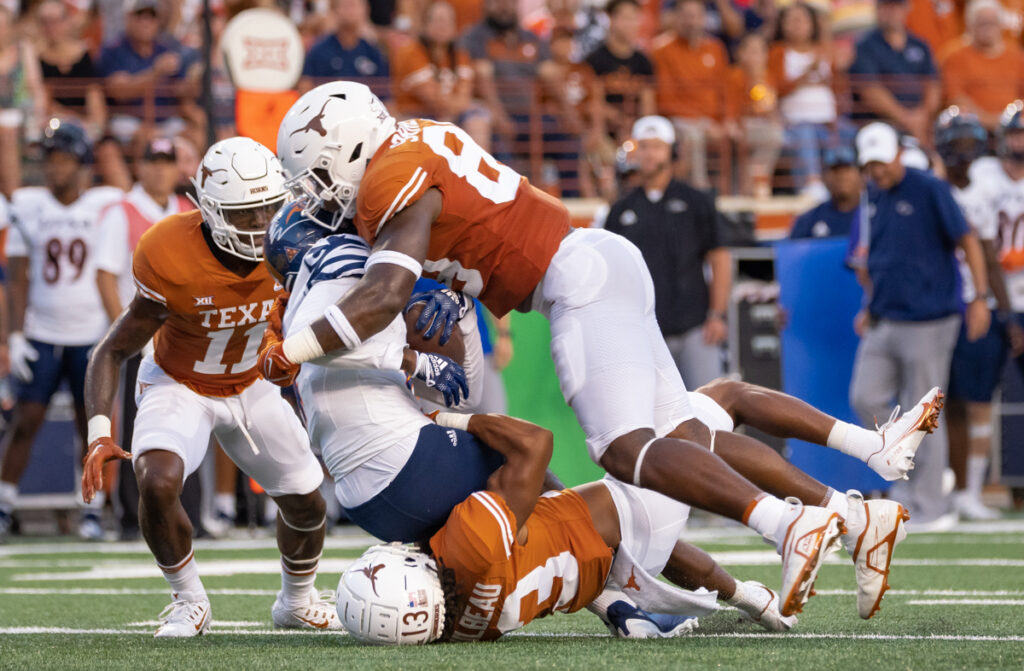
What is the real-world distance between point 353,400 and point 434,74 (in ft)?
21.6

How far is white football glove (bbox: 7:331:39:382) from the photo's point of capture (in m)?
8.36

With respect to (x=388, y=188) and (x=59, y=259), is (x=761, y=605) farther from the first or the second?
(x=59, y=259)

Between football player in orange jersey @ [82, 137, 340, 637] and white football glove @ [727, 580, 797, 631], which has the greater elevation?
football player in orange jersey @ [82, 137, 340, 637]

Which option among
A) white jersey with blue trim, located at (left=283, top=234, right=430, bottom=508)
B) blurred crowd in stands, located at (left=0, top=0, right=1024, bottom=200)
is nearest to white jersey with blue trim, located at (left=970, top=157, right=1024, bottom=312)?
blurred crowd in stands, located at (left=0, top=0, right=1024, bottom=200)

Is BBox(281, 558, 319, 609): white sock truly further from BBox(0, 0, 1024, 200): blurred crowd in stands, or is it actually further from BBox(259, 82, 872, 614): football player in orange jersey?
BBox(0, 0, 1024, 200): blurred crowd in stands

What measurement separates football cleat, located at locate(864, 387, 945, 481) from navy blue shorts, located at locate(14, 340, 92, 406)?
5.22 metres

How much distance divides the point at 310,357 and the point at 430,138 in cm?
78

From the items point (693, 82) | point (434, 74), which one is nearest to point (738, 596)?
point (434, 74)

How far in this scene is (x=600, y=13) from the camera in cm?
1164

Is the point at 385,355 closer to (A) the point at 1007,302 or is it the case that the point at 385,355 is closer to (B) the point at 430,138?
(B) the point at 430,138

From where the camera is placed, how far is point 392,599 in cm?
392

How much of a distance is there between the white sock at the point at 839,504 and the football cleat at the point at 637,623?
0.54m

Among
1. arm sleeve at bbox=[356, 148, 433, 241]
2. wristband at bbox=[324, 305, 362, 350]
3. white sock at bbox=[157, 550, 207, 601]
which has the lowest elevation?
white sock at bbox=[157, 550, 207, 601]

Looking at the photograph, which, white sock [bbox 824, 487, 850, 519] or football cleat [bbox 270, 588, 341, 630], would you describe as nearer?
white sock [bbox 824, 487, 850, 519]
